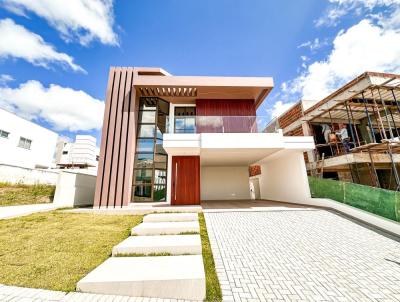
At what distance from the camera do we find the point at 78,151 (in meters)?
41.6

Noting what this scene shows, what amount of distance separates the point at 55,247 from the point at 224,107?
36.8 feet

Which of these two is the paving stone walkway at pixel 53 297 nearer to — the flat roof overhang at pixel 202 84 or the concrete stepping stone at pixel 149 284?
the concrete stepping stone at pixel 149 284

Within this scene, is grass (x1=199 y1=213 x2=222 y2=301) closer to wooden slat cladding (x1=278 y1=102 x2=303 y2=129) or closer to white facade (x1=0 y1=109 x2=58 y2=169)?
wooden slat cladding (x1=278 y1=102 x2=303 y2=129)

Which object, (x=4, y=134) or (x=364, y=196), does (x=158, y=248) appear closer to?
(x=364, y=196)

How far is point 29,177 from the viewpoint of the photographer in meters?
12.3

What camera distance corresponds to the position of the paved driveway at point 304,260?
2.93m

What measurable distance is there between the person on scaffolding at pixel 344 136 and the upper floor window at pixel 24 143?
3096cm

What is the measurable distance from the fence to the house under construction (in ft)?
13.2

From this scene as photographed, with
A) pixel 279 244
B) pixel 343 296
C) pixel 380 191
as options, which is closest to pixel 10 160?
pixel 279 244

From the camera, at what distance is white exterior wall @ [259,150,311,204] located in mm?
10445

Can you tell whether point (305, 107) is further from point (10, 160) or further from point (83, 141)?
point (83, 141)

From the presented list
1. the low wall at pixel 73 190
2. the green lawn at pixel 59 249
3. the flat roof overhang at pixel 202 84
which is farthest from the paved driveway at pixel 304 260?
the low wall at pixel 73 190

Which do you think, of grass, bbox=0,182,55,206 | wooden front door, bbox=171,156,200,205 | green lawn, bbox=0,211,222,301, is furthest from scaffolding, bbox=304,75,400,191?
grass, bbox=0,182,55,206

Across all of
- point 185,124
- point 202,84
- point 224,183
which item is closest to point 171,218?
A: point 185,124
